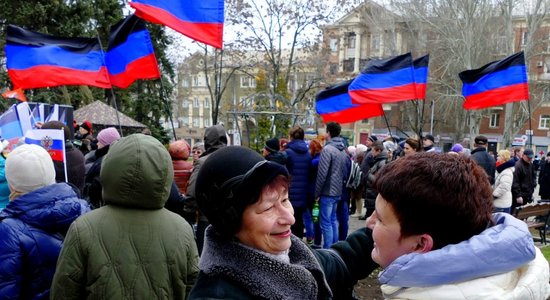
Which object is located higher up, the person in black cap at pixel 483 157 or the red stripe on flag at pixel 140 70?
the red stripe on flag at pixel 140 70

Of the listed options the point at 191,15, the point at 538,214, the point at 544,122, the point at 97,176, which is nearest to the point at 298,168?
the point at 191,15

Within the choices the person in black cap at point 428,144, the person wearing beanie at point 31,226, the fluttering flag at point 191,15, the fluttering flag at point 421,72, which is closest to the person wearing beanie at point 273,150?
the fluttering flag at point 191,15

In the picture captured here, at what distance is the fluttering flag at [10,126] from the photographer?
5836 millimetres

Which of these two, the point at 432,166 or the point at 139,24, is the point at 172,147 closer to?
the point at 139,24

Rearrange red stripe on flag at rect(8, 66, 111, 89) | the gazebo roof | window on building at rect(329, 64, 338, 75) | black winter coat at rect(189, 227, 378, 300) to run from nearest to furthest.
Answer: black winter coat at rect(189, 227, 378, 300), red stripe on flag at rect(8, 66, 111, 89), the gazebo roof, window on building at rect(329, 64, 338, 75)

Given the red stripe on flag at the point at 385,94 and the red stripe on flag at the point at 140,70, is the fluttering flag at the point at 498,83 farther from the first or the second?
the red stripe on flag at the point at 140,70

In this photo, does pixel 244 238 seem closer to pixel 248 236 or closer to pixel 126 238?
pixel 248 236

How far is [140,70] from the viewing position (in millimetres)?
6793

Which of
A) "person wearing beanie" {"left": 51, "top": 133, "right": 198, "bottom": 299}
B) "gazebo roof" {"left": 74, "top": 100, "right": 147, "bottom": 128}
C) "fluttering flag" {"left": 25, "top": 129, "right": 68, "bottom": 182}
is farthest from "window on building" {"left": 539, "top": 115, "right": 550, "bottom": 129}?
"person wearing beanie" {"left": 51, "top": 133, "right": 198, "bottom": 299}

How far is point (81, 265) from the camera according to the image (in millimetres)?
2119

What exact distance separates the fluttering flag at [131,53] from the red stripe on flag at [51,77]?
0.31 m

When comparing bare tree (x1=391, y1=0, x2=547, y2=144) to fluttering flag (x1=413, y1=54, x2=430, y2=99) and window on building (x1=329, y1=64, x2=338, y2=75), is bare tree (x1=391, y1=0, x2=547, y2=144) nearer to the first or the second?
window on building (x1=329, y1=64, x2=338, y2=75)

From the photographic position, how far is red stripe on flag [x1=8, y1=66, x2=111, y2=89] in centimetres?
691

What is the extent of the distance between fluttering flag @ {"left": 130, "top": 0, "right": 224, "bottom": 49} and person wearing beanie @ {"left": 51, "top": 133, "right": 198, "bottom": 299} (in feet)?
14.5
